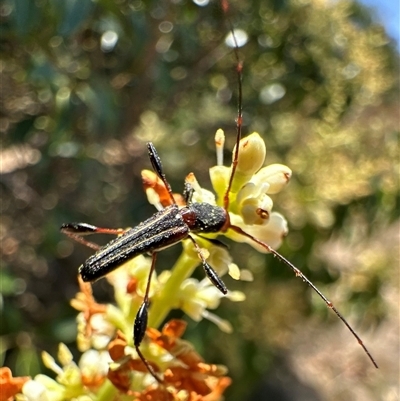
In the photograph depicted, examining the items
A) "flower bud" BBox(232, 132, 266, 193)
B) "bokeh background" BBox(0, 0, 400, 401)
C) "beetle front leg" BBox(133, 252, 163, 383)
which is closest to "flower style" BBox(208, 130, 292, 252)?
"flower bud" BBox(232, 132, 266, 193)

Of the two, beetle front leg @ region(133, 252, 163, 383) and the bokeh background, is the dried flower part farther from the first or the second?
the bokeh background

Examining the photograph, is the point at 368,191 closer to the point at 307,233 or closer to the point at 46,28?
the point at 307,233

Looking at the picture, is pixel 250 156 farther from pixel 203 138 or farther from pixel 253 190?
pixel 203 138

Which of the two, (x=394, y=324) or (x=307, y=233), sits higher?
(x=307, y=233)

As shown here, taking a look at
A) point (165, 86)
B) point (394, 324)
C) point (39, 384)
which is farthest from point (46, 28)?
point (394, 324)

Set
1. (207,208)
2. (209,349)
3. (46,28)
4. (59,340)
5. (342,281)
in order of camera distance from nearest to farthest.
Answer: (207,208) < (46,28) < (59,340) < (209,349) < (342,281)

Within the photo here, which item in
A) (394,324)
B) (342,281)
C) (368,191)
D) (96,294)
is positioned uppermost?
(368,191)

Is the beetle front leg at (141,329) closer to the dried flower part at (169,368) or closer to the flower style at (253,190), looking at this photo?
the dried flower part at (169,368)

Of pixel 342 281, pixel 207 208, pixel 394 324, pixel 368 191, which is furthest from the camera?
pixel 394 324
